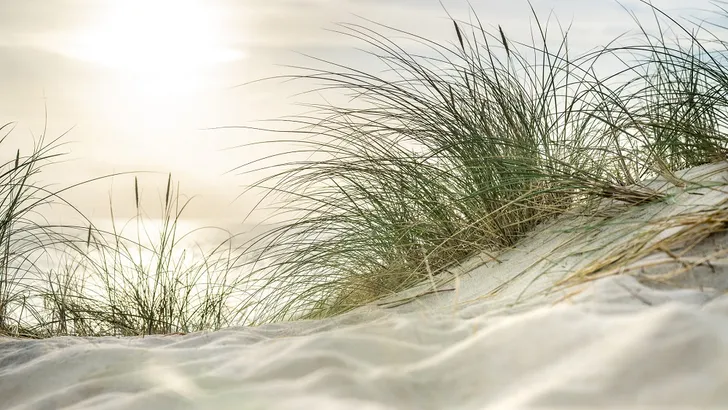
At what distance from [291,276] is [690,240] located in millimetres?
1598

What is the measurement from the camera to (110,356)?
1513mm

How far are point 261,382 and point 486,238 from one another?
52.9 inches

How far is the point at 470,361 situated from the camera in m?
1.23

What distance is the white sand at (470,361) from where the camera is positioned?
3.39 feet

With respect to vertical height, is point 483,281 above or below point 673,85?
below

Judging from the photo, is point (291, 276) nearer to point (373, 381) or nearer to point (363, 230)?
point (363, 230)

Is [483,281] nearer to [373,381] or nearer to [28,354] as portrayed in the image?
[373,381]

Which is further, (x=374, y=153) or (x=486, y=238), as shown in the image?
(x=374, y=153)

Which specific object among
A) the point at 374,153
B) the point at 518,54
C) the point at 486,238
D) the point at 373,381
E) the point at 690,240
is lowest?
the point at 373,381

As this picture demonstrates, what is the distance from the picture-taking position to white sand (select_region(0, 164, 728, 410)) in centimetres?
103

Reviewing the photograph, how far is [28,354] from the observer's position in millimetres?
1732

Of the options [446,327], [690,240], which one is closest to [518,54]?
[690,240]

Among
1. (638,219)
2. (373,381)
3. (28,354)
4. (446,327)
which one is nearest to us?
(373,381)

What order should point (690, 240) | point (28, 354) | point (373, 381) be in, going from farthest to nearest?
point (28, 354)
point (690, 240)
point (373, 381)
